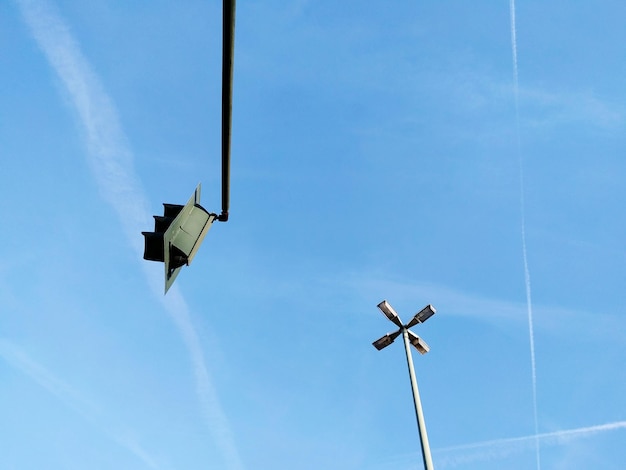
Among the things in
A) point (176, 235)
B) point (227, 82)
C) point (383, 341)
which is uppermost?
point (383, 341)

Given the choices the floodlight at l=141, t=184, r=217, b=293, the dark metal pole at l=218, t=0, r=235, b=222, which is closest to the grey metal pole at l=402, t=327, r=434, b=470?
the floodlight at l=141, t=184, r=217, b=293

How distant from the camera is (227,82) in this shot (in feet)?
9.52

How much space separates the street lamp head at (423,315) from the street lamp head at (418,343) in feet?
0.77

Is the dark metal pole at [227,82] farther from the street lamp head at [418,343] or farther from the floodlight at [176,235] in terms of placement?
the street lamp head at [418,343]

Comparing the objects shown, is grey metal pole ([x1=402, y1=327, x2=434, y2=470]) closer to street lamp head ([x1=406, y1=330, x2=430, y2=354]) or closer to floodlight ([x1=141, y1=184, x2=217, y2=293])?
street lamp head ([x1=406, y1=330, x2=430, y2=354])

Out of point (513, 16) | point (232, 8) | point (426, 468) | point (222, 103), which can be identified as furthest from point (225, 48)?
point (513, 16)

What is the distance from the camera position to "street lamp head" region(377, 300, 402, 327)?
10.3 metres

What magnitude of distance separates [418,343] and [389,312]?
107 cm

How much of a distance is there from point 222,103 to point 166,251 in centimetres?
124

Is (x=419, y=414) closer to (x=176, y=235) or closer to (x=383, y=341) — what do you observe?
(x=383, y=341)

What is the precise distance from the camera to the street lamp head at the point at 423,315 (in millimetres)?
10195

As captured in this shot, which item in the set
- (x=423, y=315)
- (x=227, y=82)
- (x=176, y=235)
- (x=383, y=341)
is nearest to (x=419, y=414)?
(x=383, y=341)

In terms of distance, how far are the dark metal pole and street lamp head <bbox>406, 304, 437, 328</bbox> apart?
738 centimetres

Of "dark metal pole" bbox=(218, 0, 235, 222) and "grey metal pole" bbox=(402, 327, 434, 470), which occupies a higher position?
"grey metal pole" bbox=(402, 327, 434, 470)
